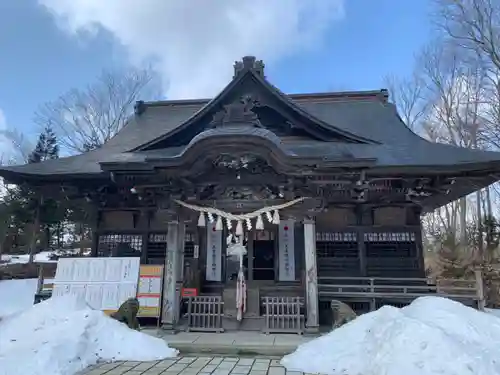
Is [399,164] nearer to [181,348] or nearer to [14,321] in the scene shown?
[181,348]

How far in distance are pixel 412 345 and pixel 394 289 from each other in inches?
155

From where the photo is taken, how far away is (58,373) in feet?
14.5

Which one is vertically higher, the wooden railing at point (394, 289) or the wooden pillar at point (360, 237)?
the wooden pillar at point (360, 237)

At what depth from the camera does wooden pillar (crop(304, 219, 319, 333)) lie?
22.1 feet

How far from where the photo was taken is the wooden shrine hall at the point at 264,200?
22.7 ft

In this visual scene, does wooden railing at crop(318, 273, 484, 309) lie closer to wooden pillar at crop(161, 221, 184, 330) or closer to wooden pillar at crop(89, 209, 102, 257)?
wooden pillar at crop(161, 221, 184, 330)

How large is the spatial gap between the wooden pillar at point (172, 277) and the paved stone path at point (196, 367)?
63.1 inches

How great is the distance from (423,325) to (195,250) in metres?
5.77

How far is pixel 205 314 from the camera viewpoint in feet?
23.3

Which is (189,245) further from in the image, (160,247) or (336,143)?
(336,143)

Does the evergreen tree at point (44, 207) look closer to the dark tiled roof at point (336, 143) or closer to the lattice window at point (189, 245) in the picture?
the dark tiled roof at point (336, 143)

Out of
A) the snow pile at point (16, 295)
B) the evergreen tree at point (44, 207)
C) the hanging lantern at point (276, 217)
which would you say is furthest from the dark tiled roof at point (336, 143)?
the evergreen tree at point (44, 207)

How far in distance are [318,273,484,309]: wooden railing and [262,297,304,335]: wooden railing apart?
2.65 feet

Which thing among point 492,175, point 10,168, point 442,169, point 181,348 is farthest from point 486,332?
point 10,168
